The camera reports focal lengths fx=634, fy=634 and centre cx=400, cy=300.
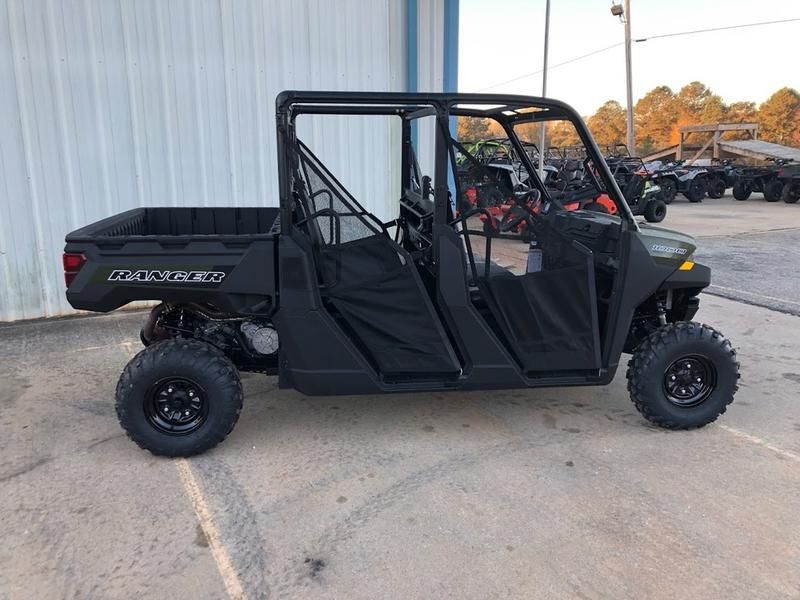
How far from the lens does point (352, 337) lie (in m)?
3.43

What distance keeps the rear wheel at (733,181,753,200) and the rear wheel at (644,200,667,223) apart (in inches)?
268

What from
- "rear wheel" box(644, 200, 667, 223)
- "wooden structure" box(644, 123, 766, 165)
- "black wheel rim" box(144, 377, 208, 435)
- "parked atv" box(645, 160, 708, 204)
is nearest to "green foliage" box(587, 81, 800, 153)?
"wooden structure" box(644, 123, 766, 165)

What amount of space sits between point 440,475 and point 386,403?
100cm

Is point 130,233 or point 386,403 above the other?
point 130,233

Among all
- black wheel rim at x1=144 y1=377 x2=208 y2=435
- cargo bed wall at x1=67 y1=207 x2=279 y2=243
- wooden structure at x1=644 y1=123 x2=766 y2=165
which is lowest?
black wheel rim at x1=144 y1=377 x2=208 y2=435

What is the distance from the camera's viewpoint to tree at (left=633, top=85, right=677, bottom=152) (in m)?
64.3

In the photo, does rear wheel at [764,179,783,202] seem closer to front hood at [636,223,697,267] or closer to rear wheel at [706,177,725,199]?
rear wheel at [706,177,725,199]

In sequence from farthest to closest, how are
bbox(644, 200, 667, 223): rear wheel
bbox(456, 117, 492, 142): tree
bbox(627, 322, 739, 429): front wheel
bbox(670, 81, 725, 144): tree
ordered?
bbox(670, 81, 725, 144): tree, bbox(644, 200, 667, 223): rear wheel, bbox(456, 117, 492, 142): tree, bbox(627, 322, 739, 429): front wheel

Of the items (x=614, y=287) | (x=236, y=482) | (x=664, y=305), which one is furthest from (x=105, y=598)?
(x=664, y=305)

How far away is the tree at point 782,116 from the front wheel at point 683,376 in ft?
182

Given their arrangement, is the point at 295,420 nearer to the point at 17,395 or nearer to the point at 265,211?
the point at 265,211

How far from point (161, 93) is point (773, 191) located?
18.3 meters

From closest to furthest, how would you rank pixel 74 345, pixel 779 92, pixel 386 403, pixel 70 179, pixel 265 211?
pixel 386 403 → pixel 265 211 → pixel 74 345 → pixel 70 179 → pixel 779 92

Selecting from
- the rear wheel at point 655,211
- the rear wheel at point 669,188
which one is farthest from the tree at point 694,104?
the rear wheel at point 655,211
